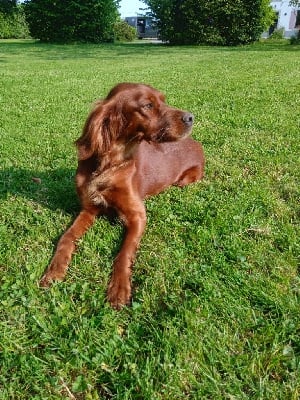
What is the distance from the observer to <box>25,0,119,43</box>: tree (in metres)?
29.0

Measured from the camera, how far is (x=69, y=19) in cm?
2931

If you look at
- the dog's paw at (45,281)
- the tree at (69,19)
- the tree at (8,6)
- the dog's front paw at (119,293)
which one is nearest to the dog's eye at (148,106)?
the dog's front paw at (119,293)

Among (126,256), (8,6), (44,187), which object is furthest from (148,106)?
(8,6)

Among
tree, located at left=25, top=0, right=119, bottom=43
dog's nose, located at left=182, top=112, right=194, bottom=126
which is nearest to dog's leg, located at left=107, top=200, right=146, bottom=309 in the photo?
dog's nose, located at left=182, top=112, right=194, bottom=126

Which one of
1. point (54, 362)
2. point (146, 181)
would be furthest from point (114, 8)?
point (54, 362)

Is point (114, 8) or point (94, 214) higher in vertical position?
point (114, 8)

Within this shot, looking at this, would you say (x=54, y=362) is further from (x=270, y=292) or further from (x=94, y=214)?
(x=94, y=214)

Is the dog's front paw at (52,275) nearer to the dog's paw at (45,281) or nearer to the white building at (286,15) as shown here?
the dog's paw at (45,281)

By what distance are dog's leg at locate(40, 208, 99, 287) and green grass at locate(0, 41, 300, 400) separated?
57mm

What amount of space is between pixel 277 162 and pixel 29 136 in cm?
330

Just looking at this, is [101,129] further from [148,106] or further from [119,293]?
[119,293]

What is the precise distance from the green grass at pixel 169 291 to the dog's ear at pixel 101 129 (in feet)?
1.95

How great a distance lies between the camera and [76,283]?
8.17ft

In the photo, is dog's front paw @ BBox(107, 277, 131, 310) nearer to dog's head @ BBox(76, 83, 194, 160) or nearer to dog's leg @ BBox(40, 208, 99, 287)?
dog's leg @ BBox(40, 208, 99, 287)
